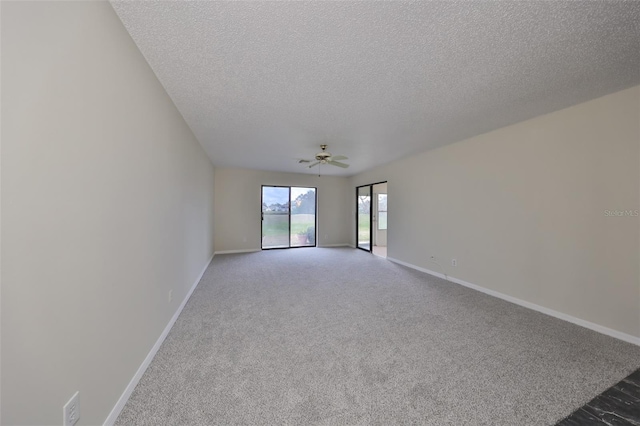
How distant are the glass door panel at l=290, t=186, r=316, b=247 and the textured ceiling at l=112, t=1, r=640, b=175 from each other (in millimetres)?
3908

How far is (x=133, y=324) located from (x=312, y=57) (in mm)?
2178

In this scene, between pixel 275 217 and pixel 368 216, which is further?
pixel 368 216

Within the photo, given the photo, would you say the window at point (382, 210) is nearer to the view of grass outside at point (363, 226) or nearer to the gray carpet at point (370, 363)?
the view of grass outside at point (363, 226)

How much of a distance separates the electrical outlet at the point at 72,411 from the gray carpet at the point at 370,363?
14.0 inches

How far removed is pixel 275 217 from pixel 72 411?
5557 mm

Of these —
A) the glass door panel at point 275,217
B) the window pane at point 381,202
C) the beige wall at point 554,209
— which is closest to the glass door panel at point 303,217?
the glass door panel at point 275,217

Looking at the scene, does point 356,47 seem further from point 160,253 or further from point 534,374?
point 534,374

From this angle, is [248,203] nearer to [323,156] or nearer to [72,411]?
[323,156]

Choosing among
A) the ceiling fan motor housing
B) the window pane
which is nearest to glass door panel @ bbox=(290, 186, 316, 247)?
the window pane

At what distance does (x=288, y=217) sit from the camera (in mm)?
6559

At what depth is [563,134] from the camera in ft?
7.89

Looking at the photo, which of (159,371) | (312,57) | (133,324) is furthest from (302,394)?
(312,57)

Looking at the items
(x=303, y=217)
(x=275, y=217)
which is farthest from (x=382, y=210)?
(x=275, y=217)

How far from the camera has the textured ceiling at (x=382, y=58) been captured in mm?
1248
